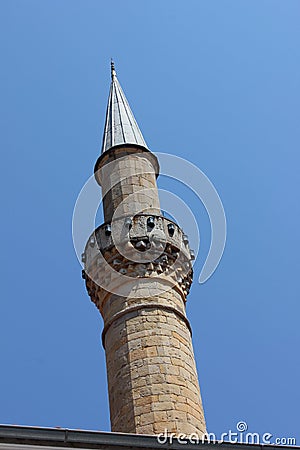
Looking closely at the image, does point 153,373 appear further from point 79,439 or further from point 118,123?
point 118,123

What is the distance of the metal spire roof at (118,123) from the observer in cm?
1265

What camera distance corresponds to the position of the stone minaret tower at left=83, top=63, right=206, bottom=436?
31.1 feet

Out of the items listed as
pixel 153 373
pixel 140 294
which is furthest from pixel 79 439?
pixel 140 294

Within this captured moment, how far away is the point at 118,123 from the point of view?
43.0ft

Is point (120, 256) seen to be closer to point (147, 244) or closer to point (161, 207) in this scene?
point (147, 244)

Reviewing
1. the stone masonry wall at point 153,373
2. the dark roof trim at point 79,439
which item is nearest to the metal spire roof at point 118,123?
the stone masonry wall at point 153,373

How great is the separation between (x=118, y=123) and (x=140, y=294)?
358cm

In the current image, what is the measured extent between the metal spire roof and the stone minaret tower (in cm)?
3

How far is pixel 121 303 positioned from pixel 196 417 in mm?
Answer: 1821

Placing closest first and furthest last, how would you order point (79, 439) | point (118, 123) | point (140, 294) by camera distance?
1. point (79, 439)
2. point (140, 294)
3. point (118, 123)

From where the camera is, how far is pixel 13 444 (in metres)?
5.96

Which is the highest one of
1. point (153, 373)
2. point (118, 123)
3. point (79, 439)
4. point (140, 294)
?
point (118, 123)

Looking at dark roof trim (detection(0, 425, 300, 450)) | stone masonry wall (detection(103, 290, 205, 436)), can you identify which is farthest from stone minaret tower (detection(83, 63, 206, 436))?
dark roof trim (detection(0, 425, 300, 450))

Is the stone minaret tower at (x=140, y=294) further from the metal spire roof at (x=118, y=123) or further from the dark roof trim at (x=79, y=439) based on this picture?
the dark roof trim at (x=79, y=439)
